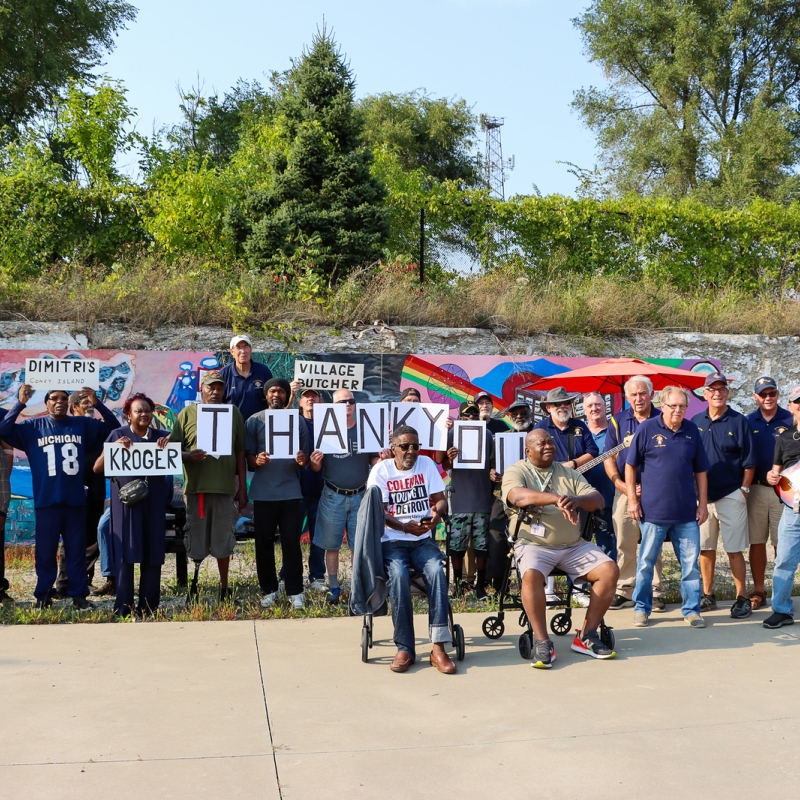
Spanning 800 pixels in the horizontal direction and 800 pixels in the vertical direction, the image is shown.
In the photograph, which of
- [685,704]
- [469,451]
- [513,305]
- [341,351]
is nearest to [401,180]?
[513,305]

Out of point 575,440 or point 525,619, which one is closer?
point 525,619

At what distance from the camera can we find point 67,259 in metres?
14.1

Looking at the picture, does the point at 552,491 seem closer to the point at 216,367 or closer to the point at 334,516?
the point at 334,516

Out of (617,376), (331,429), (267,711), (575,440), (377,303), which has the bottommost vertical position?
(267,711)

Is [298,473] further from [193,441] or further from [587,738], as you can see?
[587,738]

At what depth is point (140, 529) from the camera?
7.35 metres

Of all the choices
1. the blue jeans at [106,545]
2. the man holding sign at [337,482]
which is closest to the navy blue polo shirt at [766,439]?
the man holding sign at [337,482]

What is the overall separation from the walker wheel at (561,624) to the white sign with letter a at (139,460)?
3.30 m

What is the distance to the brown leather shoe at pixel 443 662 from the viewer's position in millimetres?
6070

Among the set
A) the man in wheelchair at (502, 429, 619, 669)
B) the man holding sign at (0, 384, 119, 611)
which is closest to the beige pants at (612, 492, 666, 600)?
the man in wheelchair at (502, 429, 619, 669)

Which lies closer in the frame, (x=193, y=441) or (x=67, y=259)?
(x=193, y=441)

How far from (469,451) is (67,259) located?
885cm

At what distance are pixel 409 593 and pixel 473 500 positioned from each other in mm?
2110

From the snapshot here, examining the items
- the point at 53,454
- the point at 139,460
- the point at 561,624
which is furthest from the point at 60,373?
the point at 561,624
